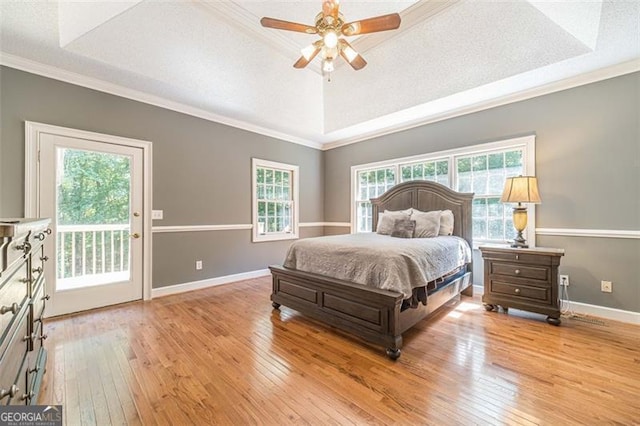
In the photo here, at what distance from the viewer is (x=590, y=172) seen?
9.77 ft

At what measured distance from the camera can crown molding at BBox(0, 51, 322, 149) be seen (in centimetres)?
275

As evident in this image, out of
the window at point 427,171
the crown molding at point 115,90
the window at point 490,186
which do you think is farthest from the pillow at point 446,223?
the crown molding at point 115,90

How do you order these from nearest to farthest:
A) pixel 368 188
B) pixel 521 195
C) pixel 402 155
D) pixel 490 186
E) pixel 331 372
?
pixel 331 372
pixel 521 195
pixel 490 186
pixel 402 155
pixel 368 188

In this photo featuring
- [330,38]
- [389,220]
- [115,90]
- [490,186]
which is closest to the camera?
[330,38]

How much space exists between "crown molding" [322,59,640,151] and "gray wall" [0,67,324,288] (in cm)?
169

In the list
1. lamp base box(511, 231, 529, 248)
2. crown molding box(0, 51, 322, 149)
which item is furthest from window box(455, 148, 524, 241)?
crown molding box(0, 51, 322, 149)

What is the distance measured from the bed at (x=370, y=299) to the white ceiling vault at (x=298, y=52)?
1553mm

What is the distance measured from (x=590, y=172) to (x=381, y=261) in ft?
8.92

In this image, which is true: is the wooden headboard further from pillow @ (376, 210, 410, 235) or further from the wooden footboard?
the wooden footboard

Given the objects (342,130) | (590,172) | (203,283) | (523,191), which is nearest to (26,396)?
(203,283)

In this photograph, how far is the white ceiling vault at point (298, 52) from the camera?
2459 mm

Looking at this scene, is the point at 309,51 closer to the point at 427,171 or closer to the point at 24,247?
the point at 24,247

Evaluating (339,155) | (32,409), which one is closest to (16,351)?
(32,409)

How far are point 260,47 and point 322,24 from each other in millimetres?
1746
